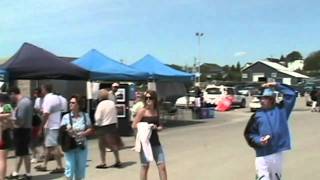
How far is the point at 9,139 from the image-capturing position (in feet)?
30.7

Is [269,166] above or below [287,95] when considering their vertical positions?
below

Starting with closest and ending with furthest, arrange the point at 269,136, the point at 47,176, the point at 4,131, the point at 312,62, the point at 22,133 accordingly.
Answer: the point at 269,136
the point at 4,131
the point at 22,133
the point at 47,176
the point at 312,62

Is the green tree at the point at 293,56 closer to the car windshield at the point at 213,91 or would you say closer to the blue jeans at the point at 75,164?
the car windshield at the point at 213,91

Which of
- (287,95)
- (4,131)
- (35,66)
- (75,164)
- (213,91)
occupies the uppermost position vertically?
(35,66)

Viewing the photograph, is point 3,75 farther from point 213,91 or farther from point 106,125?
point 213,91

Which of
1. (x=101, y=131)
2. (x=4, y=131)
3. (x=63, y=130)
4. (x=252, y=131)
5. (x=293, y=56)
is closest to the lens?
(x=252, y=131)

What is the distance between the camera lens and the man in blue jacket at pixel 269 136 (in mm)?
6477

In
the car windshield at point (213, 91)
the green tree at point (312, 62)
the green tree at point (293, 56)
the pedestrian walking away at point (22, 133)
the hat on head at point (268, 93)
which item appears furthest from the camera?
the green tree at point (293, 56)

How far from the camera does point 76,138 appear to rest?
8289 mm

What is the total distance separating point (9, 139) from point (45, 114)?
196 cm

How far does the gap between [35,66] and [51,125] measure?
437 centimetres

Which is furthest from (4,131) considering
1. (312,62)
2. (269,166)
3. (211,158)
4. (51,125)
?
(312,62)

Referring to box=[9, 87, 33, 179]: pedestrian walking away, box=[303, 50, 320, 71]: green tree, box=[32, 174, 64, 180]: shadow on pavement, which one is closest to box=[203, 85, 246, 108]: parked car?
box=[32, 174, 64, 180]: shadow on pavement

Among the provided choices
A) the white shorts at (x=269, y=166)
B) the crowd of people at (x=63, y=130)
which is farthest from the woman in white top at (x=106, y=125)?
the white shorts at (x=269, y=166)
